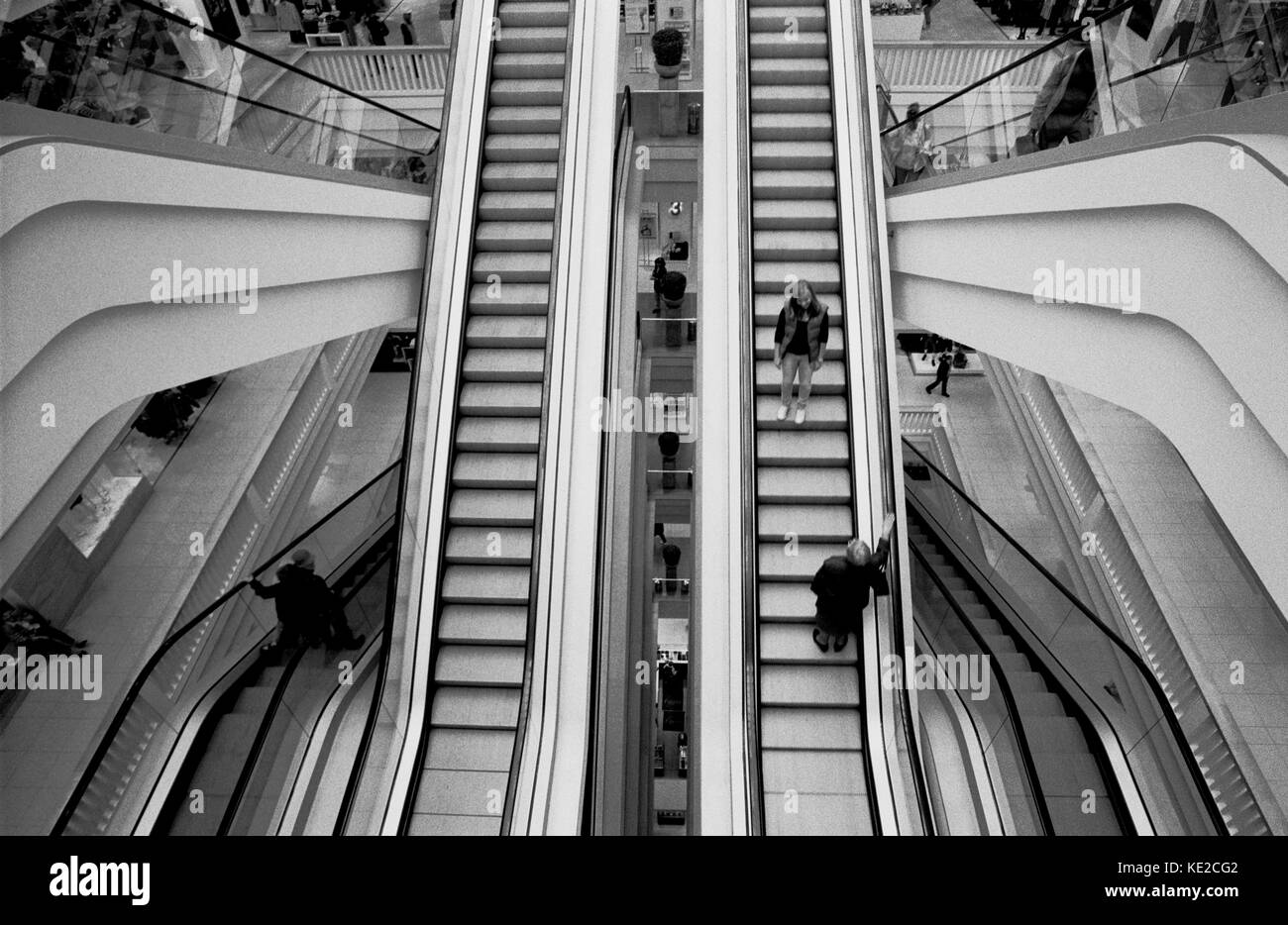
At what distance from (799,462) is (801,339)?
1.26 m

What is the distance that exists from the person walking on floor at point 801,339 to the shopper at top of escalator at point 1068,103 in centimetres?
252

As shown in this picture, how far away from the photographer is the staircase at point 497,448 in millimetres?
6863

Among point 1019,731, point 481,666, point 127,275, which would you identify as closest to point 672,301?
point 481,666

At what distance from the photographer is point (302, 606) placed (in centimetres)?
659

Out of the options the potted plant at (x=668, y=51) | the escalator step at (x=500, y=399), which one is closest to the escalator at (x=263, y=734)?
the escalator step at (x=500, y=399)

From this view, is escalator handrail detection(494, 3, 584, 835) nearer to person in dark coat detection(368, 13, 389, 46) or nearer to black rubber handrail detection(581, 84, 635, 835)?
black rubber handrail detection(581, 84, 635, 835)

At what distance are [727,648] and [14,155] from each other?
579cm

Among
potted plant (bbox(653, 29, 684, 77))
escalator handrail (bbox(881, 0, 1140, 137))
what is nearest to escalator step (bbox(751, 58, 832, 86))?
escalator handrail (bbox(881, 0, 1140, 137))

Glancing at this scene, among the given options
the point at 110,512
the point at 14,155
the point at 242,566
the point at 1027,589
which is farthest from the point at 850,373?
the point at 110,512

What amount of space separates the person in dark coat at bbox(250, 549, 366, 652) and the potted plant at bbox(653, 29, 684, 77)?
9041mm

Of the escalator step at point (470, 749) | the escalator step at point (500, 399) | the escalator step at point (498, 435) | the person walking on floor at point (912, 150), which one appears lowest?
the escalator step at point (470, 749)

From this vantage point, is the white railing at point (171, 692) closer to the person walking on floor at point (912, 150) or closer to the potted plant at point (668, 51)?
the person walking on floor at point (912, 150)

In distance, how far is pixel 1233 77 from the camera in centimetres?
541

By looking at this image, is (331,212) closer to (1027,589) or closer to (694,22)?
(1027,589)
